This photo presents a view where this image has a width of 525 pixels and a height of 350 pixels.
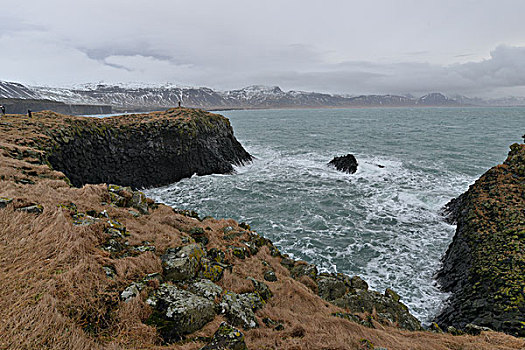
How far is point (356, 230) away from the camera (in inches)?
733

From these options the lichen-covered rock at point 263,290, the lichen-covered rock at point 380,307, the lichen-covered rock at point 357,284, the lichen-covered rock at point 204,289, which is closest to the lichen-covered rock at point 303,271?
the lichen-covered rock at point 380,307

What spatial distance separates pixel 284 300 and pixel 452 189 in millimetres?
26329

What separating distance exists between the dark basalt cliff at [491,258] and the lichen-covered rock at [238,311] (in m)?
9.00

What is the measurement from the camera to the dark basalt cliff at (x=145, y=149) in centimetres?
2320

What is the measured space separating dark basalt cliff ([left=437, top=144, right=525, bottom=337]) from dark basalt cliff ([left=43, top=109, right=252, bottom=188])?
26329 mm

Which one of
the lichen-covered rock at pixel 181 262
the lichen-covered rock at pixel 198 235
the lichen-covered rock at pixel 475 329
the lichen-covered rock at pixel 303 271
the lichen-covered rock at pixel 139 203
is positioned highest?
the lichen-covered rock at pixel 139 203

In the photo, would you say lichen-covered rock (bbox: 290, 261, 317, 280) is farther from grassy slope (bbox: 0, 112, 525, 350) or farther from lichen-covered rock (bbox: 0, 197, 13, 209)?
lichen-covered rock (bbox: 0, 197, 13, 209)

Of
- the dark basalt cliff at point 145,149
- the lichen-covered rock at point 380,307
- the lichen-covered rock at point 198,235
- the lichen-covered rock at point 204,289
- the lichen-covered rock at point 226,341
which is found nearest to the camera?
the lichen-covered rock at point 226,341

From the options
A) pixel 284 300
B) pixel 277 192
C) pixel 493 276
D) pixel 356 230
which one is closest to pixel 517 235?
pixel 493 276

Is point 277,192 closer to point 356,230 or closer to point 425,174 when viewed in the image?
point 356,230

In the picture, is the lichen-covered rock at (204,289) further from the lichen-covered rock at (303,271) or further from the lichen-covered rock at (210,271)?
the lichen-covered rock at (303,271)

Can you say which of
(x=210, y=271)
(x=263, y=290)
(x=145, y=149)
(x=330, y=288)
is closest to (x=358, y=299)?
(x=330, y=288)

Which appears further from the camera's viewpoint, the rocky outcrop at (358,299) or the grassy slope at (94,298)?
the rocky outcrop at (358,299)

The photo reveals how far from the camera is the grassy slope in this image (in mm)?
4000
